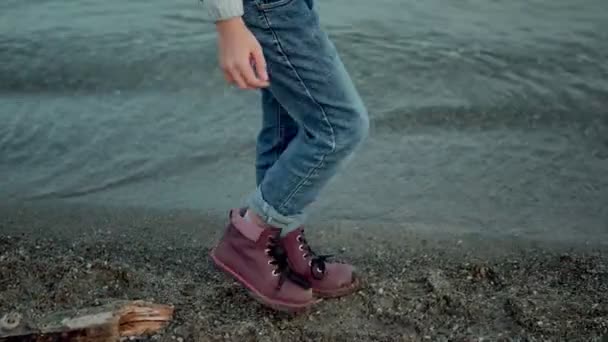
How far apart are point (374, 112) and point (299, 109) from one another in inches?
95.7

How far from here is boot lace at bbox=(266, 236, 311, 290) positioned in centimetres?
312

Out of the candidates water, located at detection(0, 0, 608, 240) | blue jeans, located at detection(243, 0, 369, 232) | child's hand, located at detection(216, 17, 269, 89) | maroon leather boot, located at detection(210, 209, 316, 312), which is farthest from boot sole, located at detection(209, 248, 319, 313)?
water, located at detection(0, 0, 608, 240)

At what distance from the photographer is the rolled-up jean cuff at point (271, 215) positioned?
9.81ft

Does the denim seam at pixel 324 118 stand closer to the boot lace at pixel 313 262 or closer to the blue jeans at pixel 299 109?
the blue jeans at pixel 299 109

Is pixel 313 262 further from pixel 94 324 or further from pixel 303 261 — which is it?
pixel 94 324

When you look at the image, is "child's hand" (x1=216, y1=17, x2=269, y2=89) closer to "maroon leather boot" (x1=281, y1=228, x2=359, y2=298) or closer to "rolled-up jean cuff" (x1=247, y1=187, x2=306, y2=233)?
"rolled-up jean cuff" (x1=247, y1=187, x2=306, y2=233)

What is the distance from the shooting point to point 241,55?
8.14 ft

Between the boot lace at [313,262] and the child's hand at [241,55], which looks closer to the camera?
the child's hand at [241,55]

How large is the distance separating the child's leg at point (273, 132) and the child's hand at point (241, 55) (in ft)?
1.51

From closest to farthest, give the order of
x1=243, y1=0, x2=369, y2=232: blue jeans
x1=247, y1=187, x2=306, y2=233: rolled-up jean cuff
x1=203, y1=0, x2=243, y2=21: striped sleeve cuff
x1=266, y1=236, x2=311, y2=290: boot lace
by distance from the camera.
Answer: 1. x1=203, y1=0, x2=243, y2=21: striped sleeve cuff
2. x1=243, y1=0, x2=369, y2=232: blue jeans
3. x1=247, y1=187, x2=306, y2=233: rolled-up jean cuff
4. x1=266, y1=236, x2=311, y2=290: boot lace

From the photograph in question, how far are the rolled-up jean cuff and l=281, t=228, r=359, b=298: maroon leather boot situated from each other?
0.11 m

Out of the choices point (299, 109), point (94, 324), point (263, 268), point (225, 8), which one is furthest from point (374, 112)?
point (225, 8)

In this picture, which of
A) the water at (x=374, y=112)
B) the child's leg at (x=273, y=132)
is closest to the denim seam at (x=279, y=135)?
the child's leg at (x=273, y=132)

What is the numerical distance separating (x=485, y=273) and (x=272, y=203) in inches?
37.4
